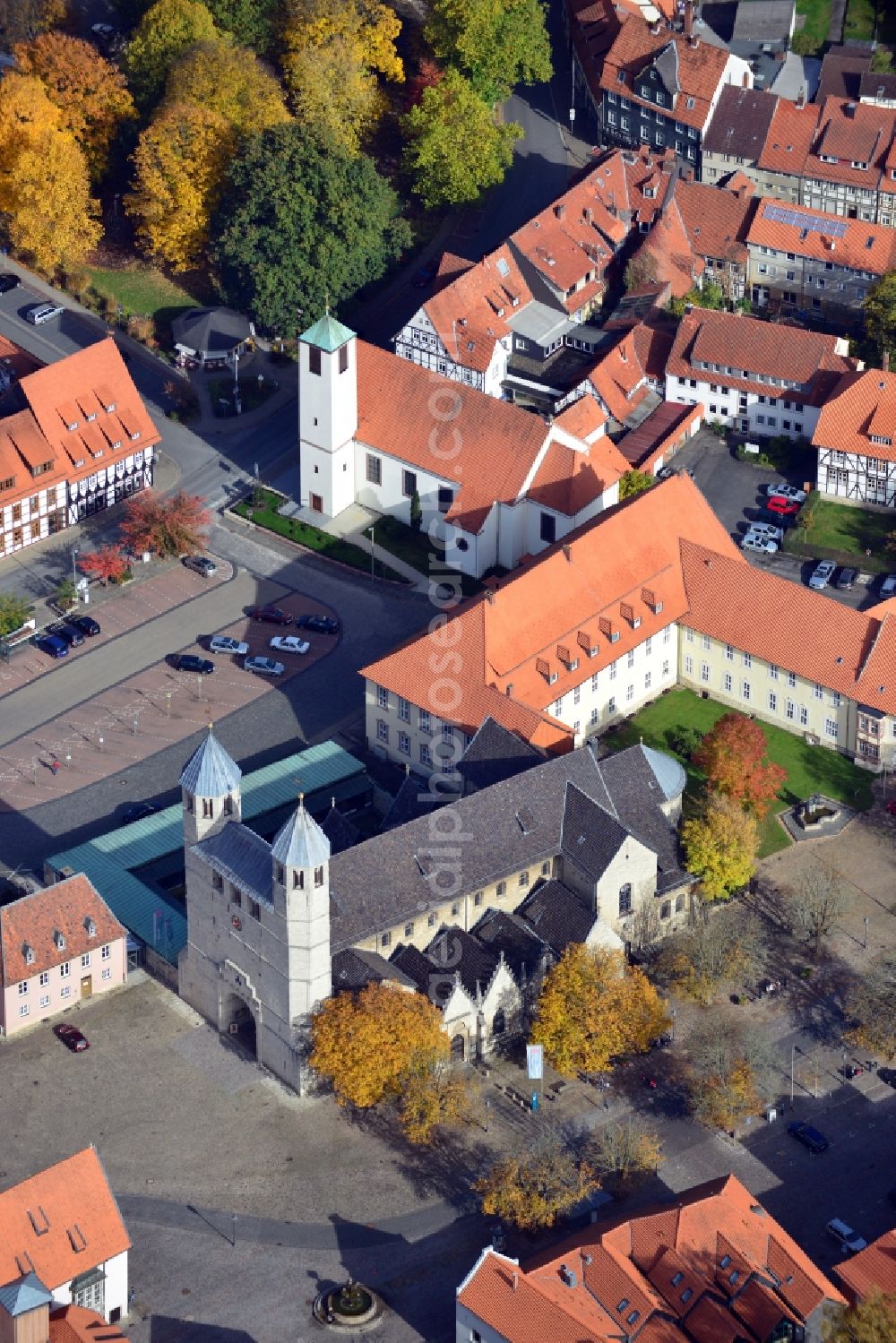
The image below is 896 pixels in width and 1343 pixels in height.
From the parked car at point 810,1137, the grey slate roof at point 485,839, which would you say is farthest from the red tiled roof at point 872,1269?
the grey slate roof at point 485,839

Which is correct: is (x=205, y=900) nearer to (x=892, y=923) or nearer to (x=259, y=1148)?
(x=259, y=1148)

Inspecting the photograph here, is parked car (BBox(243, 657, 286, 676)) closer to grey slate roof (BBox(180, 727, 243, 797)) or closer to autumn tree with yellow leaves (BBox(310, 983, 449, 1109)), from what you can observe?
grey slate roof (BBox(180, 727, 243, 797))

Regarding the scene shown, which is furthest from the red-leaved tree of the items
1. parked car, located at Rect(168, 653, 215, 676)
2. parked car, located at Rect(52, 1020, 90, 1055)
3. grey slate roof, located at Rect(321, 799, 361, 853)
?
parked car, located at Rect(52, 1020, 90, 1055)

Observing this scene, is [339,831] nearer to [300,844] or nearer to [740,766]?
[300,844]

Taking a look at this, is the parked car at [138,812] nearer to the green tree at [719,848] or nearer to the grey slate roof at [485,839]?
the grey slate roof at [485,839]

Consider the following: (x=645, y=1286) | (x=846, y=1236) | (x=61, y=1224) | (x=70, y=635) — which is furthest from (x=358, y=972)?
(x=70, y=635)

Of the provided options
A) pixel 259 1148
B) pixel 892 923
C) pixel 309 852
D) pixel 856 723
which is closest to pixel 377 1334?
pixel 259 1148
